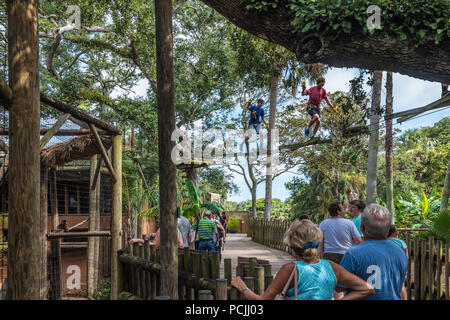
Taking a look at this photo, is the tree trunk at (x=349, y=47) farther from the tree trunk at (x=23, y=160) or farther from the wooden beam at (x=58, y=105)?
the tree trunk at (x=23, y=160)

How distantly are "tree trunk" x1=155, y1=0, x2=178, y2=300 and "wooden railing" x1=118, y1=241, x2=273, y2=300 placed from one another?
21 centimetres

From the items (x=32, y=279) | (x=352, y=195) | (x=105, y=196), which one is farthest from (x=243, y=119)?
(x=32, y=279)

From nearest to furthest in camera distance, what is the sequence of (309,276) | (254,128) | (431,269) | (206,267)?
(309,276) → (206,267) → (431,269) → (254,128)

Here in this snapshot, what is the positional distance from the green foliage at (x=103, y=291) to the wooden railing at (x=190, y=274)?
5.05m

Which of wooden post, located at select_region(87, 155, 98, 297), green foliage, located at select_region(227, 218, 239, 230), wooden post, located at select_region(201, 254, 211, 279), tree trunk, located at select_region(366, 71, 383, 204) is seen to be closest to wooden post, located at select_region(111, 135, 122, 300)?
wooden post, located at select_region(87, 155, 98, 297)

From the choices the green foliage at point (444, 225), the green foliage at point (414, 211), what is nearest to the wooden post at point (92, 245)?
the green foliage at point (444, 225)

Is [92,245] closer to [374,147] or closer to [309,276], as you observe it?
[374,147]

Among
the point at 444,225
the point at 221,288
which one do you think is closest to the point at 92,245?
the point at 221,288

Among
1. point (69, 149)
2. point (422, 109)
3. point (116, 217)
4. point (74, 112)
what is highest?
point (422, 109)

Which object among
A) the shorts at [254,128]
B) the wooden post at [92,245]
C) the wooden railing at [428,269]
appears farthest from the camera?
the shorts at [254,128]

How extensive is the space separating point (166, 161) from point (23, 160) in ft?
4.89

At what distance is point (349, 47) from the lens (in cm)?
507

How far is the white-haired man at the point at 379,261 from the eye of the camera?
2.56 meters
